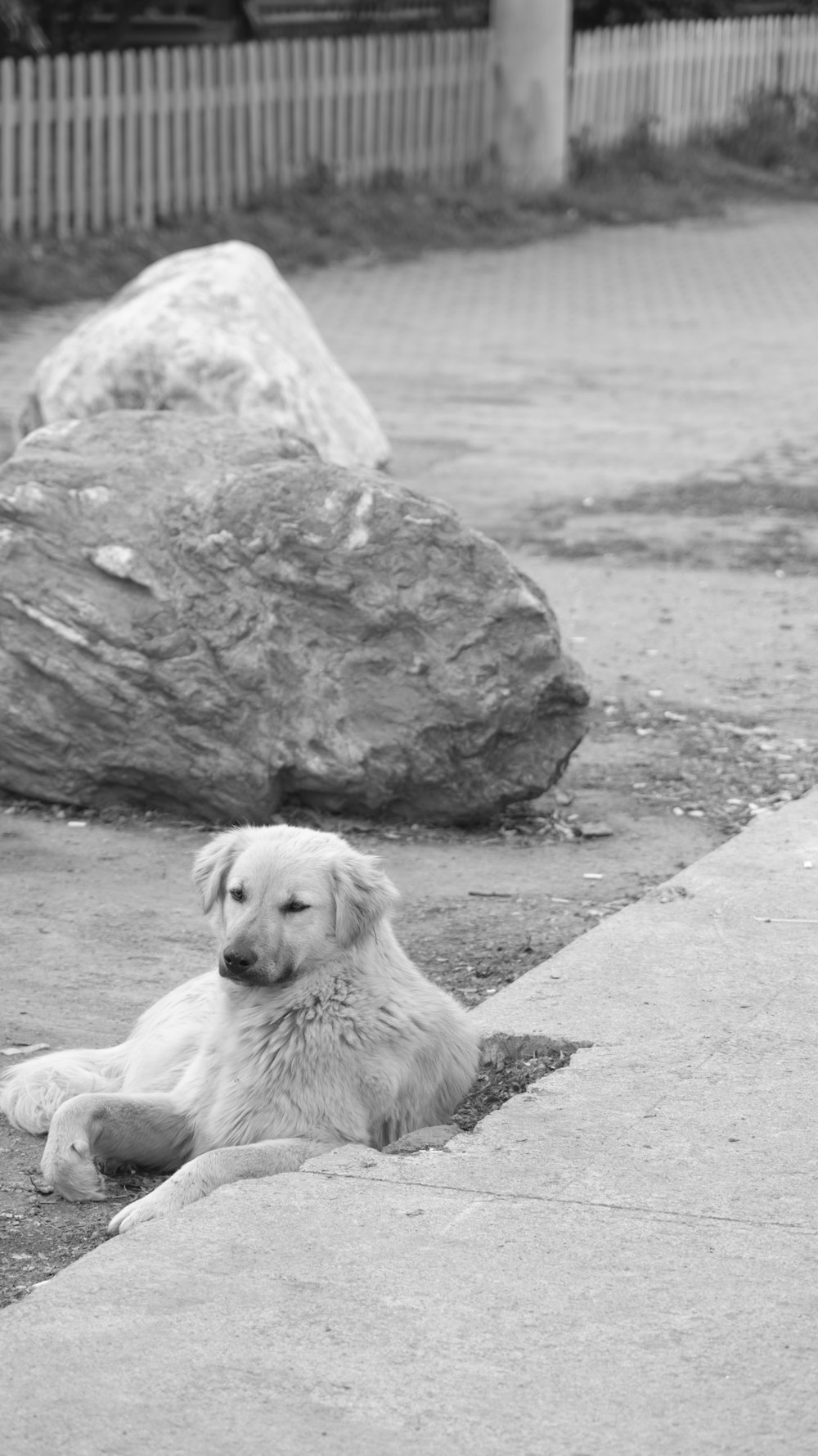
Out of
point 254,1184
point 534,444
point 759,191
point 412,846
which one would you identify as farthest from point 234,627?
point 759,191

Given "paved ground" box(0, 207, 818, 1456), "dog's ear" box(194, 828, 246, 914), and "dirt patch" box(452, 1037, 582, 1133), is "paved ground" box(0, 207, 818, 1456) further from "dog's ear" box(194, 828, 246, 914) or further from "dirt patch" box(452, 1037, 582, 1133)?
"dog's ear" box(194, 828, 246, 914)

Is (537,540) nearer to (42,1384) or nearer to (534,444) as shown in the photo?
(534,444)

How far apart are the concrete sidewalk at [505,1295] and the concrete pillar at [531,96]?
64.6ft

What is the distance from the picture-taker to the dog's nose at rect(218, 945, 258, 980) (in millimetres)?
4262

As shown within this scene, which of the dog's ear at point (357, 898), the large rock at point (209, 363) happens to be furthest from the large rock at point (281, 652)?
the large rock at point (209, 363)

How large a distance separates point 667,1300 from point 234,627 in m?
3.49

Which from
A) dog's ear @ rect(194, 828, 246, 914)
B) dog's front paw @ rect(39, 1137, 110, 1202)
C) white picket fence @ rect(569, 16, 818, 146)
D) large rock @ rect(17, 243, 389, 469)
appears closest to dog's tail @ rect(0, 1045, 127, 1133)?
dog's front paw @ rect(39, 1137, 110, 1202)

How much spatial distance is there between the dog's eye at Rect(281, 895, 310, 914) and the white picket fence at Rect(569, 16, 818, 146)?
21499mm

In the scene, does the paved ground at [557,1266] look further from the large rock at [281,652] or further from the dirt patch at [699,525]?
the dirt patch at [699,525]

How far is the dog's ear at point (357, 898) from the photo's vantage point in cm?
439

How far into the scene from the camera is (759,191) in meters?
25.8

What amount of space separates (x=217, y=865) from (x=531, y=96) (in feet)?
65.9

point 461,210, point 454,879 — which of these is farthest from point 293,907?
point 461,210

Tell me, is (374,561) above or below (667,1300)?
above
